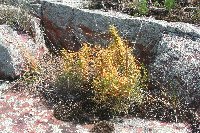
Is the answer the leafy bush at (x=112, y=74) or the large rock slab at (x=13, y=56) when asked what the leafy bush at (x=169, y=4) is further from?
the large rock slab at (x=13, y=56)

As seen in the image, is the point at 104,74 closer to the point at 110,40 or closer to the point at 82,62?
the point at 82,62

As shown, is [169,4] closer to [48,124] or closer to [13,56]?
[13,56]

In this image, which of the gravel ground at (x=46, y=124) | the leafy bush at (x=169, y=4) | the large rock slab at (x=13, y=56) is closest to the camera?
the gravel ground at (x=46, y=124)

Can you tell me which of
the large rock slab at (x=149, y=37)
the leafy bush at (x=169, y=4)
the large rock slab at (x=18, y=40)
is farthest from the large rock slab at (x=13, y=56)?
the leafy bush at (x=169, y=4)

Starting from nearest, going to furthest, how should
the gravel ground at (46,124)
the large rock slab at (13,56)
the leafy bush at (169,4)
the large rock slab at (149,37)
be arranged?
the gravel ground at (46,124) → the large rock slab at (149,37) → the large rock slab at (13,56) → the leafy bush at (169,4)

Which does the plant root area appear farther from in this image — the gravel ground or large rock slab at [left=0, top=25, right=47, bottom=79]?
large rock slab at [left=0, top=25, right=47, bottom=79]

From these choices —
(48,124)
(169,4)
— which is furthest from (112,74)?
(169,4)

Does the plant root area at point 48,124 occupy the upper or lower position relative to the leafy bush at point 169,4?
lower
